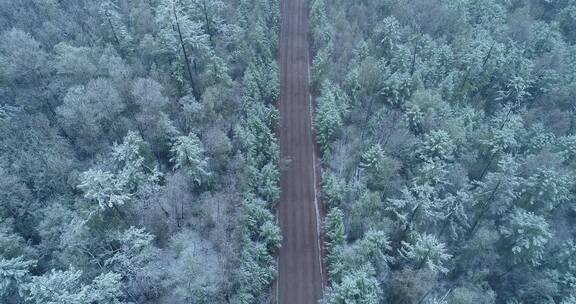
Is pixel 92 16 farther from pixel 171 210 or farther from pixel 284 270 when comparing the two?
pixel 284 270

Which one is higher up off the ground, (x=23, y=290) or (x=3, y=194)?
(x=3, y=194)

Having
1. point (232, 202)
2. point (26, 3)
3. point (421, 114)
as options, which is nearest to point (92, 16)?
point (26, 3)

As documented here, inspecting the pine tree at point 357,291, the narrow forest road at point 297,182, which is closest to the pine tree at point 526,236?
the pine tree at point 357,291

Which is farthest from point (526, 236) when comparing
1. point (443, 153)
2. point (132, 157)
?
point (132, 157)

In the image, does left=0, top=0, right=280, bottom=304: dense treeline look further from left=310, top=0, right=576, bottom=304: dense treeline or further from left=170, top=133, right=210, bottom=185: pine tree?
left=310, top=0, right=576, bottom=304: dense treeline

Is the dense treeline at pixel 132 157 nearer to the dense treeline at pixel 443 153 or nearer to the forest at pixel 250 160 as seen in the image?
the forest at pixel 250 160
